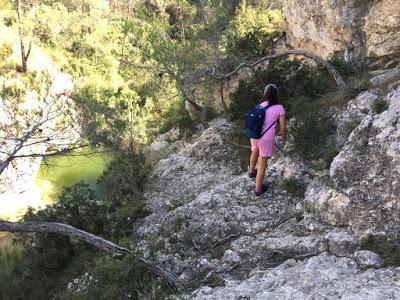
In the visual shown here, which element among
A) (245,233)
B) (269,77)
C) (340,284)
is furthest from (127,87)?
(340,284)

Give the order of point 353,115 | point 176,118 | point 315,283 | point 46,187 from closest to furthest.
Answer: point 315,283, point 353,115, point 46,187, point 176,118

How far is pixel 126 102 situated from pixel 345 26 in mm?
9226

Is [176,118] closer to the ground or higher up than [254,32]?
closer to the ground

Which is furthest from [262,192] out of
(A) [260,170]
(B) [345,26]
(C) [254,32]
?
(C) [254,32]

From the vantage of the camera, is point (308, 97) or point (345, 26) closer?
point (308, 97)

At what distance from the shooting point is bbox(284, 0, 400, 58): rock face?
36.3 ft

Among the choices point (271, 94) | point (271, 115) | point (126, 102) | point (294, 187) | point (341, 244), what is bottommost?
point (341, 244)

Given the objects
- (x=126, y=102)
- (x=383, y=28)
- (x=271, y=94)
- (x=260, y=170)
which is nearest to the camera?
(x=271, y=94)

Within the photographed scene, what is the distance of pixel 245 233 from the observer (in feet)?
20.6

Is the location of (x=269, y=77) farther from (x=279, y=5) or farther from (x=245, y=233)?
(x=279, y=5)

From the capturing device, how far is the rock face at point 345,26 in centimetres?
1107

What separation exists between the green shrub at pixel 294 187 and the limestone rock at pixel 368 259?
83.5 inches

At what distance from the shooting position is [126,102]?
17.4m

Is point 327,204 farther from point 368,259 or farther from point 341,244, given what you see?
point 368,259
